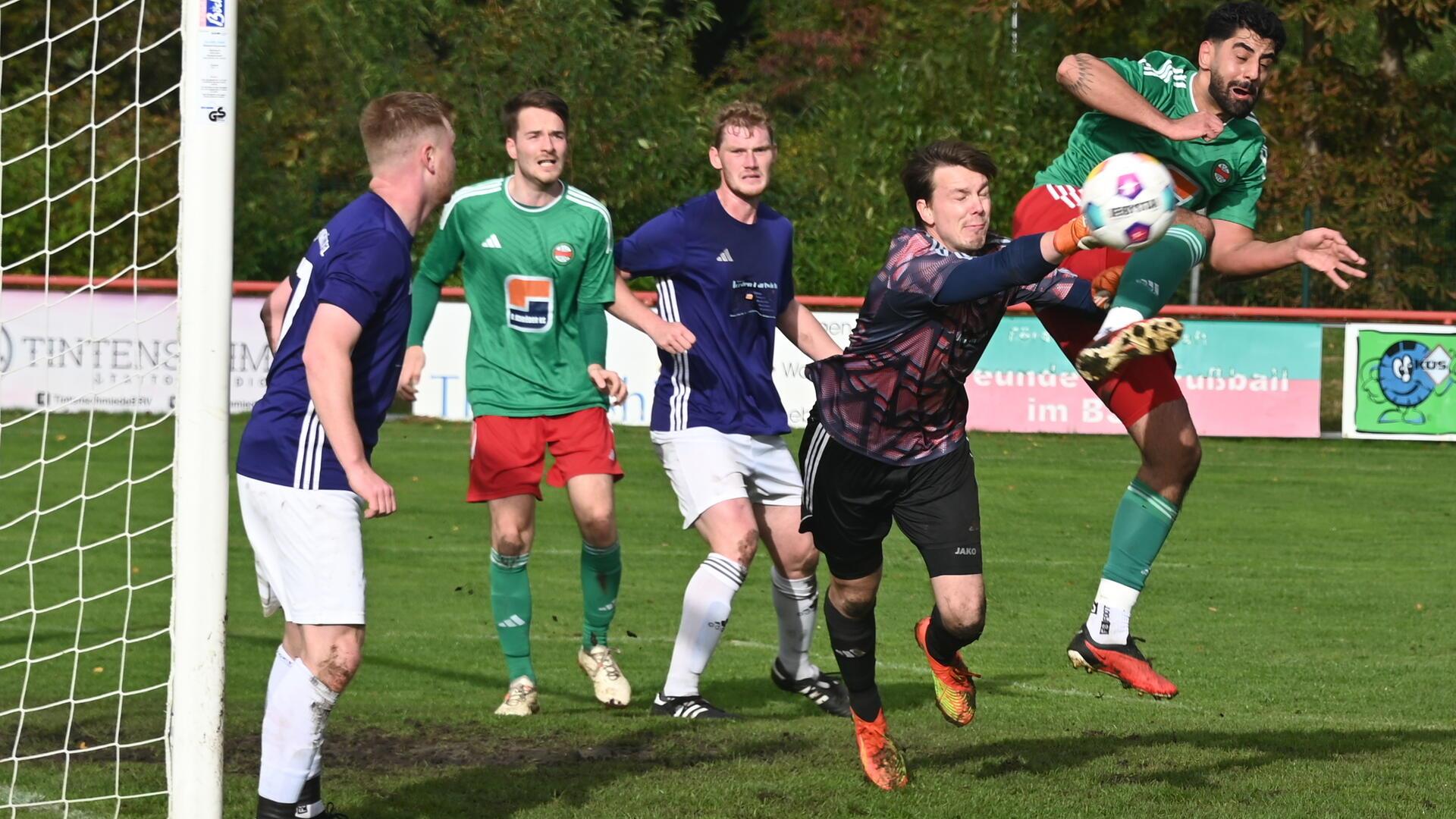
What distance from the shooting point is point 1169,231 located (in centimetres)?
638

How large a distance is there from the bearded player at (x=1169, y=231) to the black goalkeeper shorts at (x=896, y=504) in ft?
1.95

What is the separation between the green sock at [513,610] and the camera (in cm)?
798

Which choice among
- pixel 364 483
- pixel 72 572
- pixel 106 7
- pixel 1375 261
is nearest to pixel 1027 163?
pixel 1375 261

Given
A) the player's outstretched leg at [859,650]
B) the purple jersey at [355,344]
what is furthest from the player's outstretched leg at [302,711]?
the player's outstretched leg at [859,650]

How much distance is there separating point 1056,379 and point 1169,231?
42.3 ft

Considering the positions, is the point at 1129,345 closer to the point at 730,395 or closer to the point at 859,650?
the point at 859,650

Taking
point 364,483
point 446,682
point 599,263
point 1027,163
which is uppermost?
point 1027,163

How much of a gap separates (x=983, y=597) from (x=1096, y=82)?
184 cm

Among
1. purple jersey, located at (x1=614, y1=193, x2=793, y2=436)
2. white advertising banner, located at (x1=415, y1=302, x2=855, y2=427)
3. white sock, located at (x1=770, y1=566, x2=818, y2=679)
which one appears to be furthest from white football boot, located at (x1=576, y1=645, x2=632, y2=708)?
white advertising banner, located at (x1=415, y1=302, x2=855, y2=427)

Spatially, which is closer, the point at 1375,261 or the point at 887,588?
the point at 887,588

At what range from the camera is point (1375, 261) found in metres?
22.9

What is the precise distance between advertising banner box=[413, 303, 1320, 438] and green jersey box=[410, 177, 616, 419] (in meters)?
10.4

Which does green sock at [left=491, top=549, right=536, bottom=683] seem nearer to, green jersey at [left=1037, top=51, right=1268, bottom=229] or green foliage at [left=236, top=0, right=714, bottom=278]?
green jersey at [left=1037, top=51, right=1268, bottom=229]

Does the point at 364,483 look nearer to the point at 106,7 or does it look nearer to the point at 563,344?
the point at 563,344
